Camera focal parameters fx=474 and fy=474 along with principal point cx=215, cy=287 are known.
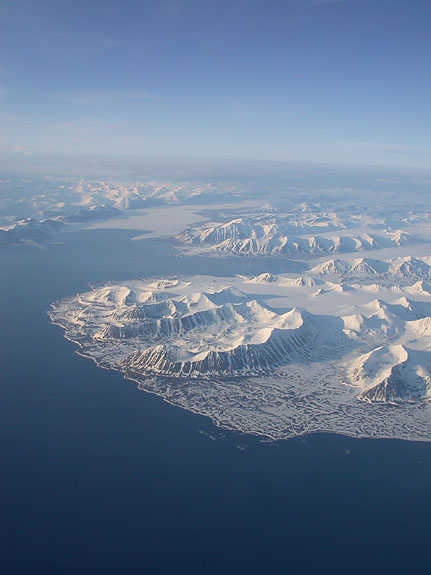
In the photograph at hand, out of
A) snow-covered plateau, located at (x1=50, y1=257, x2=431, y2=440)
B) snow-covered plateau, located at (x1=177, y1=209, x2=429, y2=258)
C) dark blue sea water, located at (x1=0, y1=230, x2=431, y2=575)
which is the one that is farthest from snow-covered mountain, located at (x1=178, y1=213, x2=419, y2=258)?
dark blue sea water, located at (x1=0, y1=230, x2=431, y2=575)

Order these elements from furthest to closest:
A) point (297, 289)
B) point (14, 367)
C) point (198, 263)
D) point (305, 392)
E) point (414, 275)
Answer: point (198, 263), point (414, 275), point (297, 289), point (14, 367), point (305, 392)

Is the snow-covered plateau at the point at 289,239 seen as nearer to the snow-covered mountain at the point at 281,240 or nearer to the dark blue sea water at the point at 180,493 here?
the snow-covered mountain at the point at 281,240

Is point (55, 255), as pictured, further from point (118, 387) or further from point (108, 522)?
point (108, 522)

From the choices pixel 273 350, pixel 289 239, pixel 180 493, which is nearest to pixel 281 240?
pixel 289 239

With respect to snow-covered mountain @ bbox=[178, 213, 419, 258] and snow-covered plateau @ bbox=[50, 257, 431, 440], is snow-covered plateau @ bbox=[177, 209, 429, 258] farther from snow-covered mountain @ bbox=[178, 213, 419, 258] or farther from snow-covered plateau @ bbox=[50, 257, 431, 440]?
snow-covered plateau @ bbox=[50, 257, 431, 440]

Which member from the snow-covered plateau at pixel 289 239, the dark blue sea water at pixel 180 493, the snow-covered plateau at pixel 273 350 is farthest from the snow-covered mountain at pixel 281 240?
the dark blue sea water at pixel 180 493

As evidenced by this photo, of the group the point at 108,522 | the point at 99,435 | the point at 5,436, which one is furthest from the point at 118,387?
the point at 108,522
